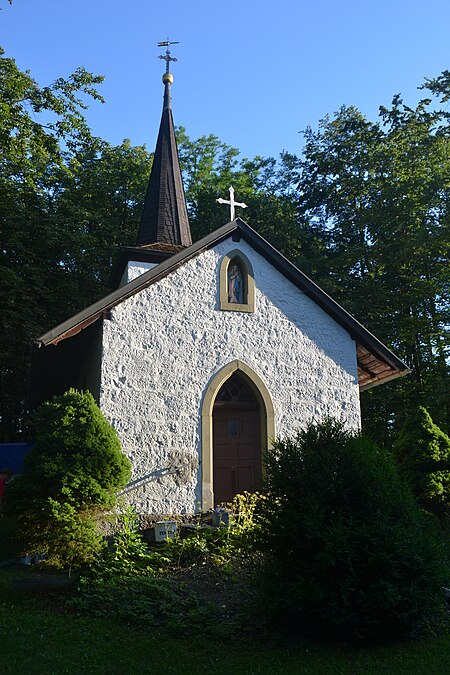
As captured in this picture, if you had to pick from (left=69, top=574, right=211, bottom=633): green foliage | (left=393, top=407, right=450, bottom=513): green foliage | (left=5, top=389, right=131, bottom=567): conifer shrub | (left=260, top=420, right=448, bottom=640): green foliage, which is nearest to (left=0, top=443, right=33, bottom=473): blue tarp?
(left=5, top=389, right=131, bottom=567): conifer shrub

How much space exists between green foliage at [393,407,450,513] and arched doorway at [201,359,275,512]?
348 cm

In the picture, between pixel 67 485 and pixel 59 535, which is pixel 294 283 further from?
pixel 59 535

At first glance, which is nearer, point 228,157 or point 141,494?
point 141,494

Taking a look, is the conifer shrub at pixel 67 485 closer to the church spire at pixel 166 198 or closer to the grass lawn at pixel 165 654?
the grass lawn at pixel 165 654

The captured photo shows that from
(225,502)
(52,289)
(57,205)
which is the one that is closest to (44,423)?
(225,502)

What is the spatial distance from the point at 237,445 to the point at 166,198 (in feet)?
30.7

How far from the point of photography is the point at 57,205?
2912 cm

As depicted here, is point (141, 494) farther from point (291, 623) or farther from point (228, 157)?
point (228, 157)

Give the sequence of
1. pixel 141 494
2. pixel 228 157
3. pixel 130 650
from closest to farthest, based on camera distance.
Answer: pixel 130 650 < pixel 141 494 < pixel 228 157

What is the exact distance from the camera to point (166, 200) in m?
19.2

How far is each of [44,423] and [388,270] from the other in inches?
782

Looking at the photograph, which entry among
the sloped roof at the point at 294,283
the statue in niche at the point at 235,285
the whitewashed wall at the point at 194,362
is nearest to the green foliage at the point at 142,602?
the whitewashed wall at the point at 194,362

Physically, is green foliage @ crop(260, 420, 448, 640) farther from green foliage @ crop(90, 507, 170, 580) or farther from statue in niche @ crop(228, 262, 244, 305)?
statue in niche @ crop(228, 262, 244, 305)

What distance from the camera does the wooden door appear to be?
13.0 metres
